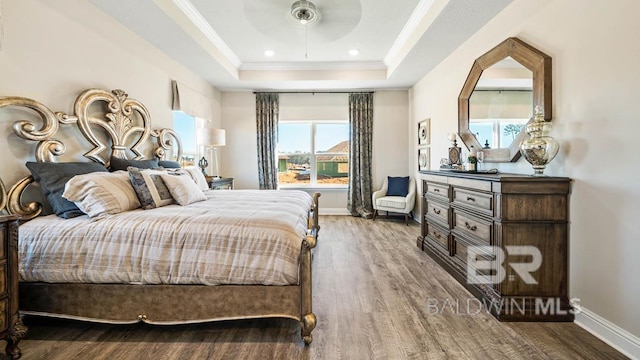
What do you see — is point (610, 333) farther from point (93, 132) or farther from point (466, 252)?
point (93, 132)

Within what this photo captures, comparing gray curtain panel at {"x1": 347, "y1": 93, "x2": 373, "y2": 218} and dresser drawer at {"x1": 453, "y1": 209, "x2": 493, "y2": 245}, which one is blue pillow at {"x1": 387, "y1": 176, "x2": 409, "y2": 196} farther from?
dresser drawer at {"x1": 453, "y1": 209, "x2": 493, "y2": 245}

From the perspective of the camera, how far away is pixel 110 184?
2180 mm

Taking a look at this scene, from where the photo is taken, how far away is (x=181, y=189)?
8.57 feet

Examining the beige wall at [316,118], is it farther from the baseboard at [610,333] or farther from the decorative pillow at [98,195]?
the baseboard at [610,333]

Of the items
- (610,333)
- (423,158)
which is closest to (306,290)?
(610,333)

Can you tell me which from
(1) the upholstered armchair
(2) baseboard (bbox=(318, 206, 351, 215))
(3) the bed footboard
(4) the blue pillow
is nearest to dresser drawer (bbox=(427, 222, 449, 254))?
(1) the upholstered armchair

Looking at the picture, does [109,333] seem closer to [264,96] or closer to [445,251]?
[445,251]

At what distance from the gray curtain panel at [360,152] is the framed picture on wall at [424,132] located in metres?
1.00

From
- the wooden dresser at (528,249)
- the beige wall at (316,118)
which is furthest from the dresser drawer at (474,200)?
the beige wall at (316,118)

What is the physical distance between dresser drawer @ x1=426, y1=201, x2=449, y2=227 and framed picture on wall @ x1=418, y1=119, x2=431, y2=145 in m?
1.76

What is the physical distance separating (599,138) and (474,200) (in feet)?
2.99

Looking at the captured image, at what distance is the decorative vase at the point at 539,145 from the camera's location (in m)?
2.16

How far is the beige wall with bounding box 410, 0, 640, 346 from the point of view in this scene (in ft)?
5.63
